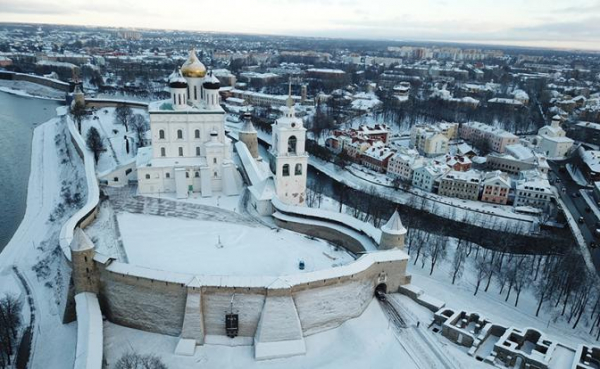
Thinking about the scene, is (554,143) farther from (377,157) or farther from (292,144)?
(292,144)

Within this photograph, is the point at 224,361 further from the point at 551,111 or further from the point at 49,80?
the point at 49,80

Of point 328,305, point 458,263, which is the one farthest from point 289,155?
point 458,263

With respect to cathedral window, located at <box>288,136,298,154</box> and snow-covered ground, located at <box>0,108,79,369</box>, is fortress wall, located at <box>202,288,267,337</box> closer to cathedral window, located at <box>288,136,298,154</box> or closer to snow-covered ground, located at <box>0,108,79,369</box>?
snow-covered ground, located at <box>0,108,79,369</box>

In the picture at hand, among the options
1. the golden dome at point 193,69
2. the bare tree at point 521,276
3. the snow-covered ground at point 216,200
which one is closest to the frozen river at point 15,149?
the snow-covered ground at point 216,200

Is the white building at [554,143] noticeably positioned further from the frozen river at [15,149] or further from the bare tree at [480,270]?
the frozen river at [15,149]

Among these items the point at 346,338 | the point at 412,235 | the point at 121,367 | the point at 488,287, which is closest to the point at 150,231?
the point at 121,367

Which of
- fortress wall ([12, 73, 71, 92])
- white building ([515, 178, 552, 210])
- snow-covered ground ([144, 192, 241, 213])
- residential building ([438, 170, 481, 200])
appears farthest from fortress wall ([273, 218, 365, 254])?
fortress wall ([12, 73, 71, 92])
